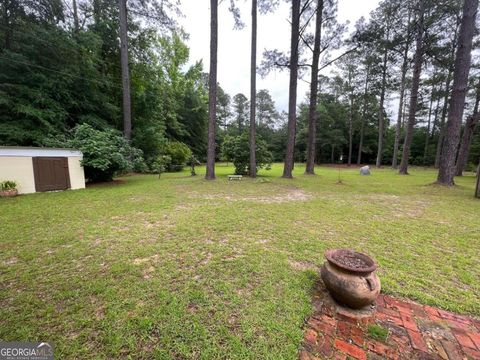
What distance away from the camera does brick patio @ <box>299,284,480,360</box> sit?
143cm

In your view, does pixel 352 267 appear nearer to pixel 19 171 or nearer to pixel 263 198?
pixel 263 198

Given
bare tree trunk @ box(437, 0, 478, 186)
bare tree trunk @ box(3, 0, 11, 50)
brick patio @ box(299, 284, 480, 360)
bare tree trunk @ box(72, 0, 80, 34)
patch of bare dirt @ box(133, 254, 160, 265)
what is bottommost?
brick patio @ box(299, 284, 480, 360)

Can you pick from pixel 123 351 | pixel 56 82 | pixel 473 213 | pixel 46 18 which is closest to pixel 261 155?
pixel 473 213

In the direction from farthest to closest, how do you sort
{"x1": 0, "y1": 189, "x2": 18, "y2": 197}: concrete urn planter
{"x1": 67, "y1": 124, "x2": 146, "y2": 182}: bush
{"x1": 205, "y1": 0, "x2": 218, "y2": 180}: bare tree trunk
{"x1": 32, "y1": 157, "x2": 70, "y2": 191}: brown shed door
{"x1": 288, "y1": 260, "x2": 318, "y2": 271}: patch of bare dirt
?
1. {"x1": 205, "y1": 0, "x2": 218, "y2": 180}: bare tree trunk
2. {"x1": 67, "y1": 124, "x2": 146, "y2": 182}: bush
3. {"x1": 32, "y1": 157, "x2": 70, "y2": 191}: brown shed door
4. {"x1": 0, "y1": 189, "x2": 18, "y2": 197}: concrete urn planter
5. {"x1": 288, "y1": 260, "x2": 318, "y2": 271}: patch of bare dirt

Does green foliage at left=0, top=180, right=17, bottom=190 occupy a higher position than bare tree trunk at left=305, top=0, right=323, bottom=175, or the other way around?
bare tree trunk at left=305, top=0, right=323, bottom=175

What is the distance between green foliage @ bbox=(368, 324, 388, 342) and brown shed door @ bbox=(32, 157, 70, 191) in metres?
9.63

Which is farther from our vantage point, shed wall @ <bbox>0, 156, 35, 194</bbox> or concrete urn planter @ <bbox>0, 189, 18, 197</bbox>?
shed wall @ <bbox>0, 156, 35, 194</bbox>

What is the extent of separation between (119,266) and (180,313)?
1214 mm

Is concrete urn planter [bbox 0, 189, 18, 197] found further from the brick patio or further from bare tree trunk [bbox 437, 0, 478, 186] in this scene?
bare tree trunk [bbox 437, 0, 478, 186]

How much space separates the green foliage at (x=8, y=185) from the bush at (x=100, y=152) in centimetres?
197

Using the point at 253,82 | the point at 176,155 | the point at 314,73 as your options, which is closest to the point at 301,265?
the point at 253,82

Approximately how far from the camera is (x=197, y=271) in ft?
7.88

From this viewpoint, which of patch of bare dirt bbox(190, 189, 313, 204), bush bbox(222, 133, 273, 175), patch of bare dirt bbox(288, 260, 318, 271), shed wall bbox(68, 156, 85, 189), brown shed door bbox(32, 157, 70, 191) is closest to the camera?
patch of bare dirt bbox(288, 260, 318, 271)

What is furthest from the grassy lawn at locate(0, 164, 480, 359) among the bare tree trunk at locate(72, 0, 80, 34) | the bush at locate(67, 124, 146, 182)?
the bare tree trunk at locate(72, 0, 80, 34)
